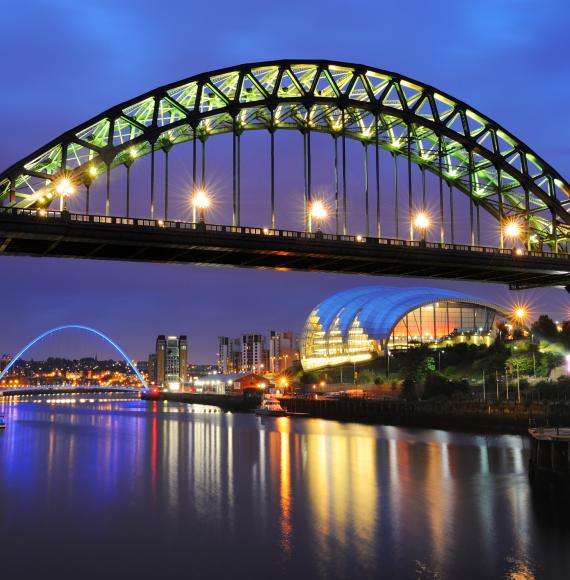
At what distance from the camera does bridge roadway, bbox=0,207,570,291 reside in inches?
1752

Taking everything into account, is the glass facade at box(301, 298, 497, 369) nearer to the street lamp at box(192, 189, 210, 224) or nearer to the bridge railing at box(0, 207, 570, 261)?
the bridge railing at box(0, 207, 570, 261)

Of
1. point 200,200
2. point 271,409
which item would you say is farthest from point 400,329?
point 200,200

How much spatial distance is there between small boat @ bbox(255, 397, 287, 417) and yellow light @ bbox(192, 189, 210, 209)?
45055 mm

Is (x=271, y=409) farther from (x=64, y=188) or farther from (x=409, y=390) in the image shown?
(x=64, y=188)

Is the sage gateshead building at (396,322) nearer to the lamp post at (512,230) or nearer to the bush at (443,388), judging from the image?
the bush at (443,388)

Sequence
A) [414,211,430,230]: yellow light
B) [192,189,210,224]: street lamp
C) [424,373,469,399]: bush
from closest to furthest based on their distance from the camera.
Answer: [192,189,210,224]: street lamp, [414,211,430,230]: yellow light, [424,373,469,399]: bush

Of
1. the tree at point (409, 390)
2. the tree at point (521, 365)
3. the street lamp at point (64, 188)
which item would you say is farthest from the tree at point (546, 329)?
the street lamp at point (64, 188)

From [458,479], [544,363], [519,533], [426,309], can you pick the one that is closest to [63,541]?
[519,533]

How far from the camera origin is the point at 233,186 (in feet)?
173

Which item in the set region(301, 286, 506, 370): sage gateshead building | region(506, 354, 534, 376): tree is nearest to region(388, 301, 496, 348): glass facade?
region(301, 286, 506, 370): sage gateshead building

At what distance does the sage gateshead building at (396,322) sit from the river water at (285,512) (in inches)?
2392

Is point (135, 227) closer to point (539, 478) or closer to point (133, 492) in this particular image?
point (133, 492)

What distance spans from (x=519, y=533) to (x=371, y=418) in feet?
164

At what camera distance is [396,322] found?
117875 mm
